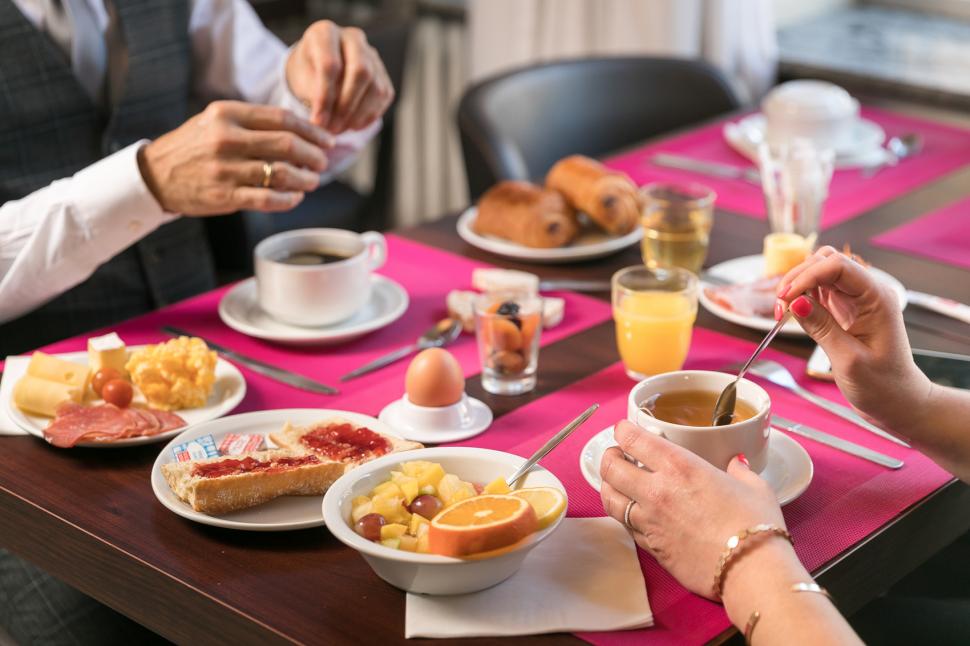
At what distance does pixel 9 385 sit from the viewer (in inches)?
55.9

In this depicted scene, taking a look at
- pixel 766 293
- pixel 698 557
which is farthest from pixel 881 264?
pixel 698 557

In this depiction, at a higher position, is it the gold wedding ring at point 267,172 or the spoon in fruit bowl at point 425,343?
the gold wedding ring at point 267,172

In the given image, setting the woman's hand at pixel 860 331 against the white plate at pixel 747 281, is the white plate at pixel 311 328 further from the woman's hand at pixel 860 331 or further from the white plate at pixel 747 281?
the woman's hand at pixel 860 331

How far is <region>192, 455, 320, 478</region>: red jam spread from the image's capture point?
117 cm

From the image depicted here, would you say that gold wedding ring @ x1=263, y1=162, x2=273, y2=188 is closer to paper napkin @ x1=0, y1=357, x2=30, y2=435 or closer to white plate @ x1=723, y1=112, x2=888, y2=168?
paper napkin @ x1=0, y1=357, x2=30, y2=435

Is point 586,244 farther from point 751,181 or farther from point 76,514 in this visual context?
point 76,514

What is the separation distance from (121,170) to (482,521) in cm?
82

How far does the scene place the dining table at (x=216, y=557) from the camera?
1.04 meters

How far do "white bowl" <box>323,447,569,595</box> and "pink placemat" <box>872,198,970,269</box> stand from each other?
99cm

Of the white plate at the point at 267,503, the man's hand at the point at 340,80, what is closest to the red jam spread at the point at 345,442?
the white plate at the point at 267,503

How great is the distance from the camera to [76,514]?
1.19m

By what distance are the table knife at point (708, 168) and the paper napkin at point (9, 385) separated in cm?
125

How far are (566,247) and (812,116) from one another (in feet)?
2.23

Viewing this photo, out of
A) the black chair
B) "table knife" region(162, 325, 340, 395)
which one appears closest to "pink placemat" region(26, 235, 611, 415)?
"table knife" region(162, 325, 340, 395)
